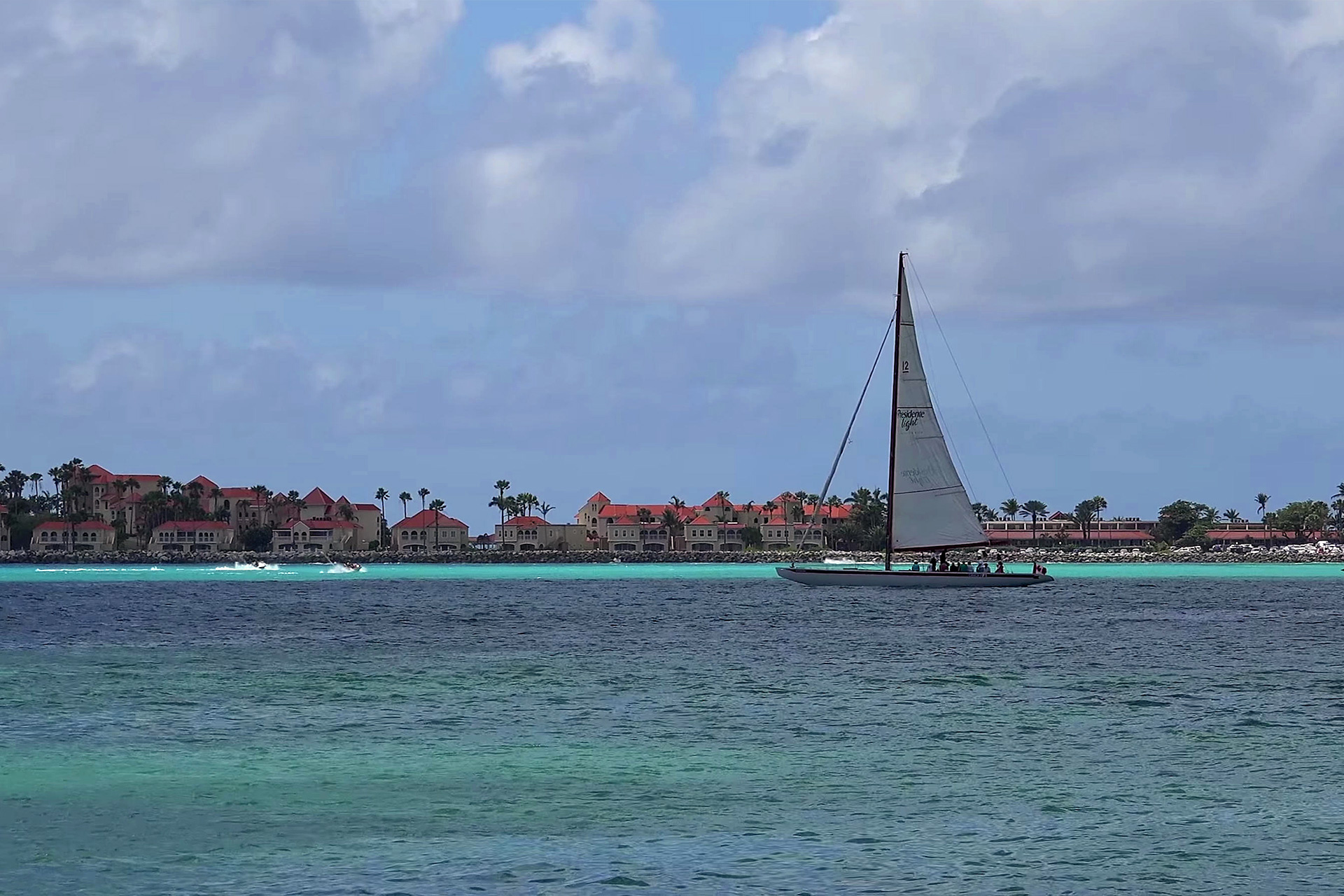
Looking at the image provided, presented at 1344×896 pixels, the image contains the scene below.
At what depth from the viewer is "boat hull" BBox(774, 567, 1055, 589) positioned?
314ft

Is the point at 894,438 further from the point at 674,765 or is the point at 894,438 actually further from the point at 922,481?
the point at 674,765

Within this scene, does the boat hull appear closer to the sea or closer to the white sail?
the white sail

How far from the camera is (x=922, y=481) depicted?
93000 mm

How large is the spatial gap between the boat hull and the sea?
118ft

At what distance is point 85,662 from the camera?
1909 inches

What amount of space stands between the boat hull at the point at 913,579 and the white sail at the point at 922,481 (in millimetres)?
2595

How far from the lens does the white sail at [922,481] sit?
9275cm

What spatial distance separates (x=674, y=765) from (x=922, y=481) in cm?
6778

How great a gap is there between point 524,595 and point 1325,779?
288 feet

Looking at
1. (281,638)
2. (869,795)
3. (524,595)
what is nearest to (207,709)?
(869,795)

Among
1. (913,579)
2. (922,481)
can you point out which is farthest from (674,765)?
(913,579)

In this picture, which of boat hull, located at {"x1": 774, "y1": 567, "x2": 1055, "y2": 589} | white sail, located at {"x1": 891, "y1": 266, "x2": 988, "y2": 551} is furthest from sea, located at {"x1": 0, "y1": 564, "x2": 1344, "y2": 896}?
boat hull, located at {"x1": 774, "y1": 567, "x2": 1055, "y2": 589}

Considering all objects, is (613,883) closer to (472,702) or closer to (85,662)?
(472,702)

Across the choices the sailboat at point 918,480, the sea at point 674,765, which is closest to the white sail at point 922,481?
the sailboat at point 918,480
